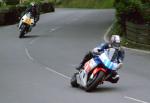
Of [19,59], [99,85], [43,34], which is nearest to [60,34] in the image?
[43,34]

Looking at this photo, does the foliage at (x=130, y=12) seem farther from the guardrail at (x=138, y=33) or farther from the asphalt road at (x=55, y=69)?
the asphalt road at (x=55, y=69)

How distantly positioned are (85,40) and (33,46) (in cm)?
407

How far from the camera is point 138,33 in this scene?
3105 cm

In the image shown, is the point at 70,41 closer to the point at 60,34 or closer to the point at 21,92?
the point at 60,34

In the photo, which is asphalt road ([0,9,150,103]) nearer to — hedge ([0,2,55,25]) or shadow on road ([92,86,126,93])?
shadow on road ([92,86,126,93])

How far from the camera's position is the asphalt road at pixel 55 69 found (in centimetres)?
1570

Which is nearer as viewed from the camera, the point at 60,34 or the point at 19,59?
the point at 19,59

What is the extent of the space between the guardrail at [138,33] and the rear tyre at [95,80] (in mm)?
13596

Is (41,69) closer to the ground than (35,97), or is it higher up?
closer to the ground

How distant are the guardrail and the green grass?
168 ft

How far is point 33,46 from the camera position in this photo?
31.2 metres

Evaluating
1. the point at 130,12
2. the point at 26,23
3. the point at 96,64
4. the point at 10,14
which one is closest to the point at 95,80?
the point at 96,64

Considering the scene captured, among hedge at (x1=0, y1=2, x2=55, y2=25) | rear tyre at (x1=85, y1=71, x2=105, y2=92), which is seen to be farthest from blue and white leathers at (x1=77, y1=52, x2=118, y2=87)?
hedge at (x1=0, y1=2, x2=55, y2=25)

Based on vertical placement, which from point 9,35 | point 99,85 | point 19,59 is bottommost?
point 9,35
